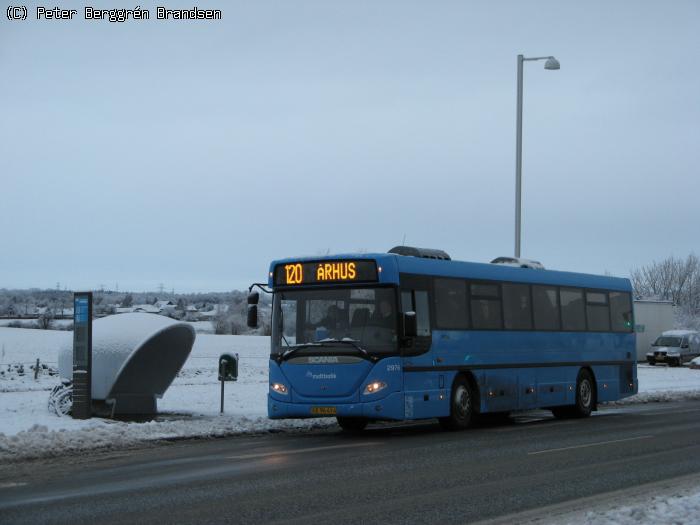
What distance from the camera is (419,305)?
1894 cm

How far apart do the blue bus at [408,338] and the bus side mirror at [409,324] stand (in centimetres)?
2

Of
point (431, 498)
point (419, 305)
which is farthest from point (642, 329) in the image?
point (431, 498)

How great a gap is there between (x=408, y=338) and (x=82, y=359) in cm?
597

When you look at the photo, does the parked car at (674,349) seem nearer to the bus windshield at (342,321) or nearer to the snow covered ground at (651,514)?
the bus windshield at (342,321)

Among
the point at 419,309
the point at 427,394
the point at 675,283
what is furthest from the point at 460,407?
the point at 675,283

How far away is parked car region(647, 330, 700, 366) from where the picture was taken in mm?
59281

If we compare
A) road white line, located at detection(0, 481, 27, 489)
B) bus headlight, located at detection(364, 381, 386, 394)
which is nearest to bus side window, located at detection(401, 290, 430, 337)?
bus headlight, located at detection(364, 381, 386, 394)

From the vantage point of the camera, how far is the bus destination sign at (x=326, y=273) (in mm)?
18469

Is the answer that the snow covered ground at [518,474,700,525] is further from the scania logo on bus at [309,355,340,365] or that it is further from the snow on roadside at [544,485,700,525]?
the scania logo on bus at [309,355,340,365]

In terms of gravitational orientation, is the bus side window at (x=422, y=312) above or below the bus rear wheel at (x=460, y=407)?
above

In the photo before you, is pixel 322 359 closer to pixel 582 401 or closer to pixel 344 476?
pixel 344 476

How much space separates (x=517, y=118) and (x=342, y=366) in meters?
14.3

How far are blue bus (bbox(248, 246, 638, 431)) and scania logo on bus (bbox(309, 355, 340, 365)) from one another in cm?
2

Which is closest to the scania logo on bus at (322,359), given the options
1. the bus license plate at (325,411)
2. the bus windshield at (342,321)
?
the bus windshield at (342,321)
